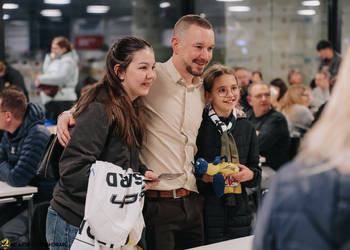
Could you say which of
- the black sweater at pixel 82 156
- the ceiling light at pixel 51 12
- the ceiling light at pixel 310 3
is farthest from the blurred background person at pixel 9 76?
the ceiling light at pixel 310 3

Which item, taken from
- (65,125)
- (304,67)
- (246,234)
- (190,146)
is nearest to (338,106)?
(65,125)

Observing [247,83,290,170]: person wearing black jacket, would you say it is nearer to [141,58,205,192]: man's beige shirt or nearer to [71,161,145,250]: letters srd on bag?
[141,58,205,192]: man's beige shirt

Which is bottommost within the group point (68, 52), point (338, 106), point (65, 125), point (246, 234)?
point (246, 234)

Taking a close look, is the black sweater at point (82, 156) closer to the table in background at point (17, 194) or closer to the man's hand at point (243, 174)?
the man's hand at point (243, 174)

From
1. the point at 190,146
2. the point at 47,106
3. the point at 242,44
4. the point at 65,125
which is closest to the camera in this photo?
the point at 65,125

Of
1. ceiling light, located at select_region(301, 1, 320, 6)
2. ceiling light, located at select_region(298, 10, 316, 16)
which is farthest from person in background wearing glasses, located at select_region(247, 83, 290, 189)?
ceiling light, located at select_region(301, 1, 320, 6)

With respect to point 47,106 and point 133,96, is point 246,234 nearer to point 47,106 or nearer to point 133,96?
point 133,96

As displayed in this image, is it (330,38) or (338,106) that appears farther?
(330,38)

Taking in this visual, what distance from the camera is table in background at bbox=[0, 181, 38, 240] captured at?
362cm

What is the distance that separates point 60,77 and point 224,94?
14.1ft

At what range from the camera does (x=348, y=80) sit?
32.9 inches

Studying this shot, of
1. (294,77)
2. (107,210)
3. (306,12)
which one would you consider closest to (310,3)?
(306,12)

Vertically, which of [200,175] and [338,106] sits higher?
[338,106]

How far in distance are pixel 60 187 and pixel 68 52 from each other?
467cm
